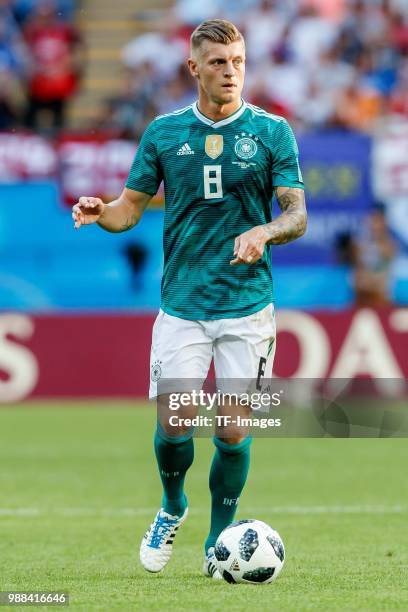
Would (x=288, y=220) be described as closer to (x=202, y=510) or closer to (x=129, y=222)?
(x=129, y=222)

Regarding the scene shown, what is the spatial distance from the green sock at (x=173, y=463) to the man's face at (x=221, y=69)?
150 centimetres

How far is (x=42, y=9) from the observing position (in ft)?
63.7

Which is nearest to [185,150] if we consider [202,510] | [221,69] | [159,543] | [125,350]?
[221,69]

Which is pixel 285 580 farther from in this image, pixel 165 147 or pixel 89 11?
pixel 89 11

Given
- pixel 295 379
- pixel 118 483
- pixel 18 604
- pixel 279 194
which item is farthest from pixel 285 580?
pixel 295 379

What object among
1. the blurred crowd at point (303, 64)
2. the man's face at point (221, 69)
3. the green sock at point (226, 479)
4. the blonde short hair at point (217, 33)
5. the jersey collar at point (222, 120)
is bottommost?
the green sock at point (226, 479)

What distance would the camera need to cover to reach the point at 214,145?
628cm

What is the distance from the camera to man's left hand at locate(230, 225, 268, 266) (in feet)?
19.0

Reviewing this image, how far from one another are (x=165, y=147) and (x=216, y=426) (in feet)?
4.17

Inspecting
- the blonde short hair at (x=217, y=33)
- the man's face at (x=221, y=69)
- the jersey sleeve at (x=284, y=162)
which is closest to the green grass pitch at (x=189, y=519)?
the jersey sleeve at (x=284, y=162)

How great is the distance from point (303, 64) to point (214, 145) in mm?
12178

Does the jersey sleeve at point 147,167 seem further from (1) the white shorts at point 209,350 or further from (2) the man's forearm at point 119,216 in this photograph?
(1) the white shorts at point 209,350

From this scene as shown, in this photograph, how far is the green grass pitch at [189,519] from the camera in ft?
18.6

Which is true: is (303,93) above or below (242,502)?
above
